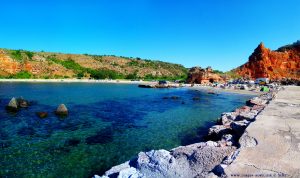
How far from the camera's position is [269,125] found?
1432 cm

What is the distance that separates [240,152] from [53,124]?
16.7 meters

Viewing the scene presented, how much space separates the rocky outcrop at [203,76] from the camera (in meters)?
103

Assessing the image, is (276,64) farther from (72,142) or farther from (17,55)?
(17,55)

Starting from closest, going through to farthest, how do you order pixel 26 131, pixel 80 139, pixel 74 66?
pixel 80 139
pixel 26 131
pixel 74 66

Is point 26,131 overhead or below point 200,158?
below

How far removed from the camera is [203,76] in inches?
4040

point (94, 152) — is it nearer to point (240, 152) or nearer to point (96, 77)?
point (240, 152)

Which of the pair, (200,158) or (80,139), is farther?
(80,139)

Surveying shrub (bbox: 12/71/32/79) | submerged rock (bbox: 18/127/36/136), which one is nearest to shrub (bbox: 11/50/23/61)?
shrub (bbox: 12/71/32/79)

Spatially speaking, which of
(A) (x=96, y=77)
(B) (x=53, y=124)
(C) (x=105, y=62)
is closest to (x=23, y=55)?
(A) (x=96, y=77)

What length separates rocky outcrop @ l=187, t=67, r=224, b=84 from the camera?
103 m

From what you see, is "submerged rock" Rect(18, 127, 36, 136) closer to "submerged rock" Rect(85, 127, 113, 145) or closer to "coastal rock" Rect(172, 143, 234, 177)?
"submerged rock" Rect(85, 127, 113, 145)

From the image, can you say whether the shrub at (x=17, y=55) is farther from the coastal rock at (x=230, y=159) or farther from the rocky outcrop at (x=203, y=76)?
the coastal rock at (x=230, y=159)

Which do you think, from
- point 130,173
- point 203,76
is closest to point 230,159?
point 130,173
